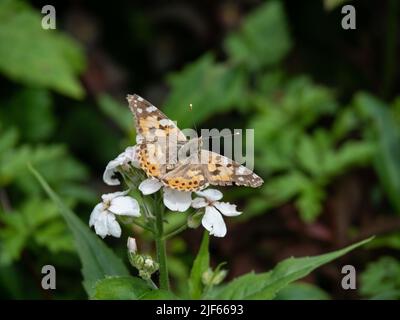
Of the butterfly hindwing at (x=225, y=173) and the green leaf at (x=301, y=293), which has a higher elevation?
the butterfly hindwing at (x=225, y=173)

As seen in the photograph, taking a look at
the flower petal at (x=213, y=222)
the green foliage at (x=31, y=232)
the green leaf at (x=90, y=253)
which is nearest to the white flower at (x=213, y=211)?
the flower petal at (x=213, y=222)

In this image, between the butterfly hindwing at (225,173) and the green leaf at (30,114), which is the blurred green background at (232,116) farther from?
the butterfly hindwing at (225,173)

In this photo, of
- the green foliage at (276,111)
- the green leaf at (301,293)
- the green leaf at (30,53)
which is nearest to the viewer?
the green leaf at (301,293)

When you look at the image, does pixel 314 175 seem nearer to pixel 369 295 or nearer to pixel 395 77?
pixel 369 295

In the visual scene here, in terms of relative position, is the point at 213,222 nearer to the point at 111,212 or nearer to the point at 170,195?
the point at 170,195

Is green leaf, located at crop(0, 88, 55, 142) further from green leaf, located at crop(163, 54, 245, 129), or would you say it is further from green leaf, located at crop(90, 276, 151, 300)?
green leaf, located at crop(90, 276, 151, 300)
